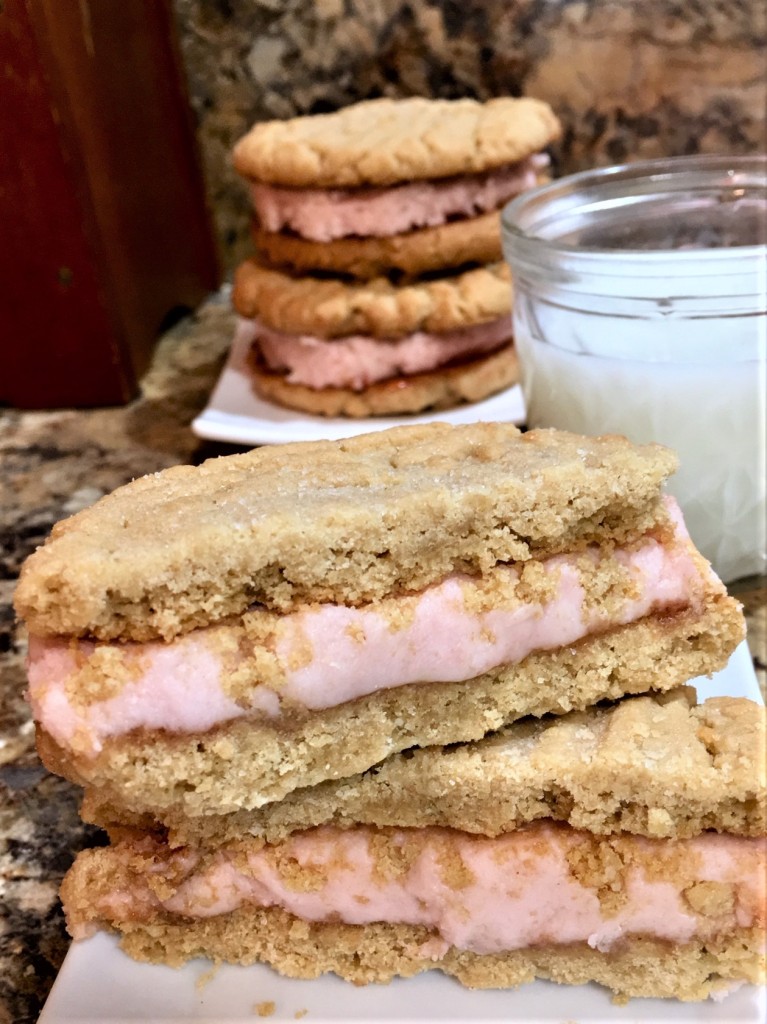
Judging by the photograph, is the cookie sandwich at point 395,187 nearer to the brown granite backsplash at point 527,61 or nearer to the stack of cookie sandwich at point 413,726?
the brown granite backsplash at point 527,61

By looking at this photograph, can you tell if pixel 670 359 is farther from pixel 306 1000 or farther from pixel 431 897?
pixel 306 1000

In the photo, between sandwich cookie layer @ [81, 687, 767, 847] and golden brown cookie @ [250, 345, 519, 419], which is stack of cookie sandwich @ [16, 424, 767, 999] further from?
golden brown cookie @ [250, 345, 519, 419]

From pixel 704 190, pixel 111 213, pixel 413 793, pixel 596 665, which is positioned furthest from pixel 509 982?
pixel 111 213

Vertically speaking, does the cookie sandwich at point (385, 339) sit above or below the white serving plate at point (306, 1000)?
above

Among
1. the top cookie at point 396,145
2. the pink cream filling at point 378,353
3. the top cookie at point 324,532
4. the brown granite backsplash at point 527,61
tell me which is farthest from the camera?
the brown granite backsplash at point 527,61

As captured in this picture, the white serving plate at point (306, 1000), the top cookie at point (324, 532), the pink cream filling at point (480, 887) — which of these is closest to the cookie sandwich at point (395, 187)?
the top cookie at point (324, 532)

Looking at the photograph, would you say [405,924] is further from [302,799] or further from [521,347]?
[521,347]
